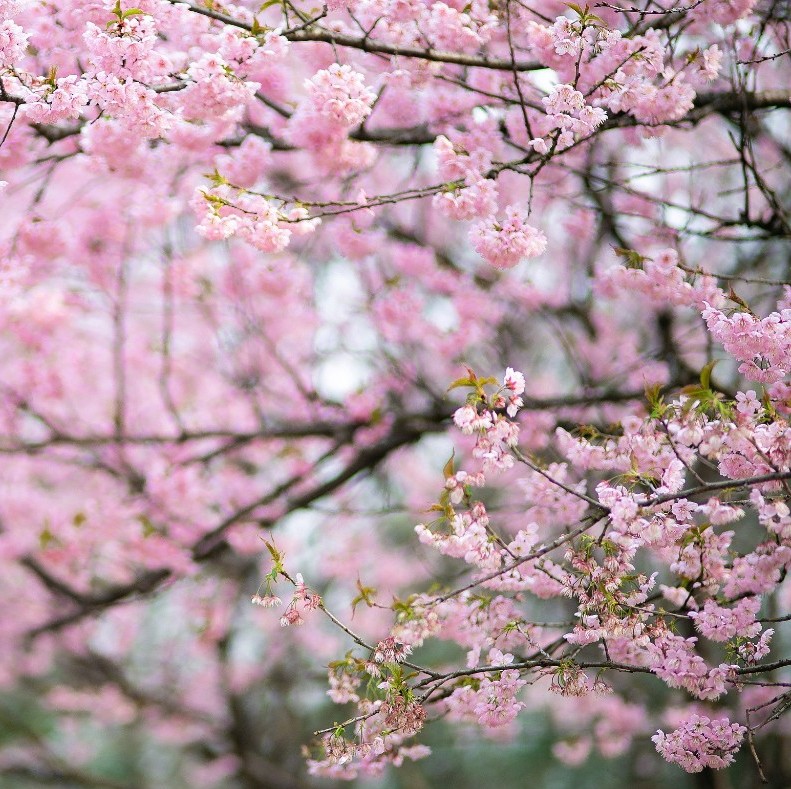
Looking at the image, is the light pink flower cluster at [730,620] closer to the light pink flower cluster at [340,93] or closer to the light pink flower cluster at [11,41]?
the light pink flower cluster at [340,93]

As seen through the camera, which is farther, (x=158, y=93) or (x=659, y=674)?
(x=158, y=93)

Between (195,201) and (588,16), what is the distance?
1297 millimetres

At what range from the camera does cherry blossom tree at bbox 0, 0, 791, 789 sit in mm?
2279

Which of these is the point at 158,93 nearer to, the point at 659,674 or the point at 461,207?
the point at 461,207

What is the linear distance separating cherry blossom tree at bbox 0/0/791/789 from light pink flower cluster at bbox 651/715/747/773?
0.6 inches

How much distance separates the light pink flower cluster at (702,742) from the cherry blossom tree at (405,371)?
0.02m

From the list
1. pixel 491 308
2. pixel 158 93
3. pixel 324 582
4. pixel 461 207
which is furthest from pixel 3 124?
pixel 324 582

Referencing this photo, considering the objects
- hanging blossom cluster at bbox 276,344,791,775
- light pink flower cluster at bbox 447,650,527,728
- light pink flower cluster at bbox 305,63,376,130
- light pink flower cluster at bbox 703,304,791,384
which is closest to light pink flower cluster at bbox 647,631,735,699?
hanging blossom cluster at bbox 276,344,791,775

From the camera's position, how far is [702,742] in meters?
2.23

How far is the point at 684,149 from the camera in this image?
7.04 meters

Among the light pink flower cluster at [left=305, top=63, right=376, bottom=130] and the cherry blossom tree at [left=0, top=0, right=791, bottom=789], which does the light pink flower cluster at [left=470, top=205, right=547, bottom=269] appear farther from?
the light pink flower cluster at [left=305, top=63, right=376, bottom=130]

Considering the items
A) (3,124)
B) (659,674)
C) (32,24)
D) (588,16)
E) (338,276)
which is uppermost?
(338,276)

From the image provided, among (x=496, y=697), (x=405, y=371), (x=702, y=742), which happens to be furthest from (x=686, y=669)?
(x=405, y=371)

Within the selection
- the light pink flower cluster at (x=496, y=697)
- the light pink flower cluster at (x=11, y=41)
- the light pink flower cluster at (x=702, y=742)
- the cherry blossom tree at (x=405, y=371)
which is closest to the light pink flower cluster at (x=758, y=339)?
the cherry blossom tree at (x=405, y=371)
